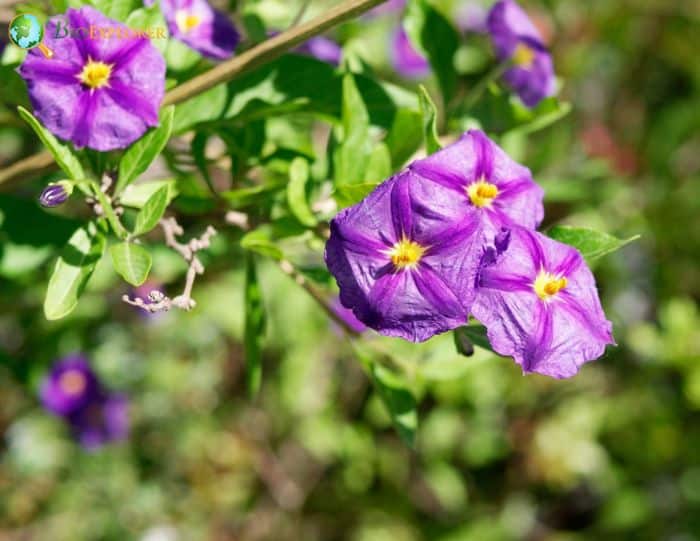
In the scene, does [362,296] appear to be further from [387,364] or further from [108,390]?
[108,390]

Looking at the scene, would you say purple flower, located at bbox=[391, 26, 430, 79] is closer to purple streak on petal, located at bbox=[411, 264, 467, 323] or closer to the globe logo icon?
the globe logo icon

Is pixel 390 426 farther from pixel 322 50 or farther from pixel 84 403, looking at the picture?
pixel 322 50

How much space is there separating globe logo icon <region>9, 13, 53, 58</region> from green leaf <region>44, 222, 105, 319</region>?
29 cm

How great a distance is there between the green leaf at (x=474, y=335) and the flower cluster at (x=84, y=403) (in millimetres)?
1930

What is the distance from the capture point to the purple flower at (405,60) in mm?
3340

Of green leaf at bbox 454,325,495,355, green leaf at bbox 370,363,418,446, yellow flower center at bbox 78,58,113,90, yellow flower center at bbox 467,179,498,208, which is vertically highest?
yellow flower center at bbox 78,58,113,90

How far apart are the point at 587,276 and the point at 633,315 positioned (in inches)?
100

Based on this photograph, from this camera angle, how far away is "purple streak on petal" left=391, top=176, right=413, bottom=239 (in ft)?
3.96

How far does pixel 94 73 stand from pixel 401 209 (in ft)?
1.85

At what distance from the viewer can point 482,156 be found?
1.34 meters

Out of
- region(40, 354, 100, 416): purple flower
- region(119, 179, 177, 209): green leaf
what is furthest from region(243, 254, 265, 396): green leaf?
region(40, 354, 100, 416): purple flower

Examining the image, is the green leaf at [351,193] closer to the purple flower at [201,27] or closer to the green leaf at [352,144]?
the green leaf at [352,144]

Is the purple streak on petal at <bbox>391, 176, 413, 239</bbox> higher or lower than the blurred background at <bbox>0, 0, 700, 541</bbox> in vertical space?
higher

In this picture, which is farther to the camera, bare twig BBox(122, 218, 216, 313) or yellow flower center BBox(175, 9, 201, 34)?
yellow flower center BBox(175, 9, 201, 34)
